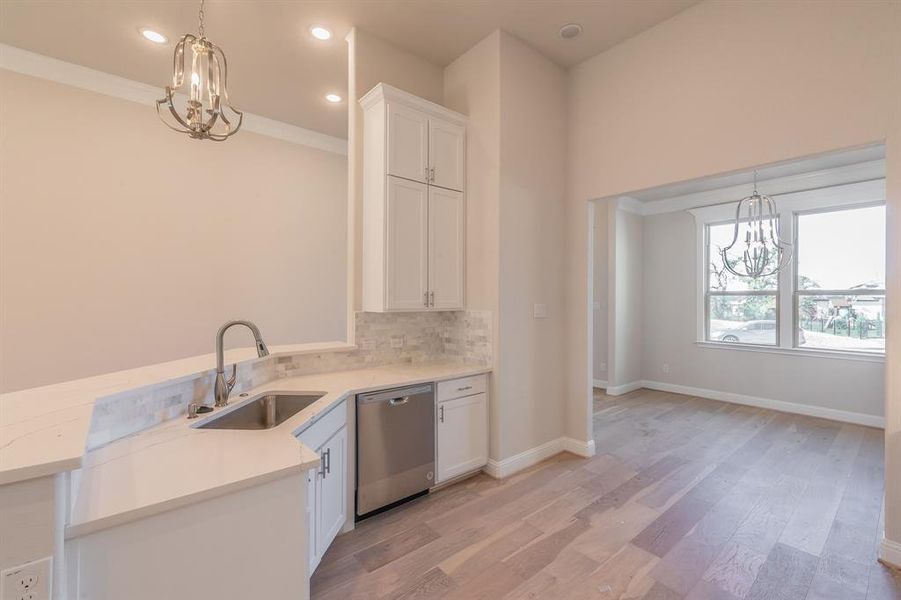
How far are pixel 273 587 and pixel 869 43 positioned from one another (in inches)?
151

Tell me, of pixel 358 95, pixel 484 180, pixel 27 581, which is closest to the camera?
pixel 27 581

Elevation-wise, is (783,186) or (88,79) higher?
(88,79)

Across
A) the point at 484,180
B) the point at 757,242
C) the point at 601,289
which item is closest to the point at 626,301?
the point at 601,289

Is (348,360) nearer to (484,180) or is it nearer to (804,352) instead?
(484,180)

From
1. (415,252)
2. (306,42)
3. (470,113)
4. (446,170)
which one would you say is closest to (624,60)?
(470,113)

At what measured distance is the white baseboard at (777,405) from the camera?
14.1 feet

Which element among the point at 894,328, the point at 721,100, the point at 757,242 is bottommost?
the point at 894,328

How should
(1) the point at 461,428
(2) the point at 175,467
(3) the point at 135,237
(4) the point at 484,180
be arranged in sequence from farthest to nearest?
(3) the point at 135,237
(4) the point at 484,180
(1) the point at 461,428
(2) the point at 175,467

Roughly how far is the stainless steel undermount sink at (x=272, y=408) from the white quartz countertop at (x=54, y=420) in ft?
1.08

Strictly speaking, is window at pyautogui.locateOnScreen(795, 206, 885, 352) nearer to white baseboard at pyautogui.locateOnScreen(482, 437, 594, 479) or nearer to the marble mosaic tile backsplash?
white baseboard at pyautogui.locateOnScreen(482, 437, 594, 479)

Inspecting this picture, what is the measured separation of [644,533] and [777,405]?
13.1 feet

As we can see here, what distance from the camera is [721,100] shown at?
8.71ft

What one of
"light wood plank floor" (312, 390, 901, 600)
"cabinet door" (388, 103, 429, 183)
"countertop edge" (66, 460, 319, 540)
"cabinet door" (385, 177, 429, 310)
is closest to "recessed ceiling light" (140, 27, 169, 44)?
"cabinet door" (388, 103, 429, 183)

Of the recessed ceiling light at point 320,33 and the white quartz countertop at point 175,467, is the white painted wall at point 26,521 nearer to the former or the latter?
the white quartz countertop at point 175,467
